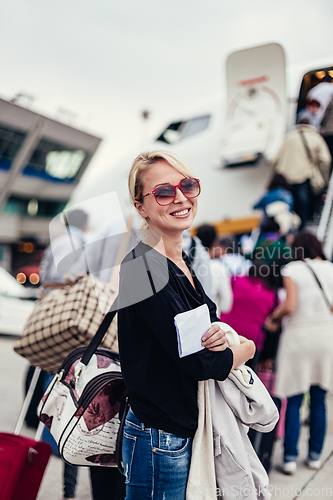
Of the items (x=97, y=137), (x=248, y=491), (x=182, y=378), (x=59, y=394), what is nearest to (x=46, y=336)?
(x=59, y=394)

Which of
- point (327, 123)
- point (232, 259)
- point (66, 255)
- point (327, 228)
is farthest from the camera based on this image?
point (327, 123)

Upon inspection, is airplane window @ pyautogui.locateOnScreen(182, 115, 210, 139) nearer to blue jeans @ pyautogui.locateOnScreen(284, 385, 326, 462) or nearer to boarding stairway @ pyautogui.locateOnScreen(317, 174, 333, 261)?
boarding stairway @ pyautogui.locateOnScreen(317, 174, 333, 261)

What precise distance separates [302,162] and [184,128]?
5.34 meters

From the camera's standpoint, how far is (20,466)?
1.78m

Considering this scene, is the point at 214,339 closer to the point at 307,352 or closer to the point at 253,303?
the point at 307,352

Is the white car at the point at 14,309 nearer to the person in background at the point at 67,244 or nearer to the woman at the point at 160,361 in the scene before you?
the person in background at the point at 67,244

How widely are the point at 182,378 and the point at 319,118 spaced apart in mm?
6128

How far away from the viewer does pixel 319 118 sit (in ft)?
20.9

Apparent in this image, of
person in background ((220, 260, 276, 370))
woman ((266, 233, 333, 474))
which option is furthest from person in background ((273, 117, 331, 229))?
woman ((266, 233, 333, 474))

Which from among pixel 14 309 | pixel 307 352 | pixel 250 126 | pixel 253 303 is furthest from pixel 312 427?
pixel 14 309

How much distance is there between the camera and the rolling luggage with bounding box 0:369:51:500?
1724 millimetres

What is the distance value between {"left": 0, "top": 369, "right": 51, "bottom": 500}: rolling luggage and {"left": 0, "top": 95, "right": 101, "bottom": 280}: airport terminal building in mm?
12380

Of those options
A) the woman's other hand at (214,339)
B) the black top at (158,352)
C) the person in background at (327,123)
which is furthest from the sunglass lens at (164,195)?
the person in background at (327,123)

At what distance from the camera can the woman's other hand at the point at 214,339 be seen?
1207 millimetres
